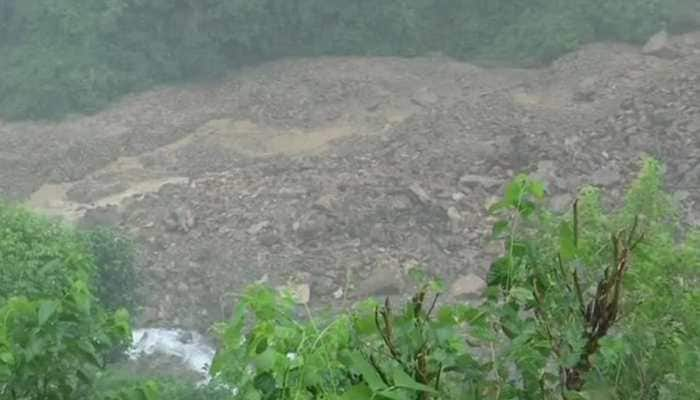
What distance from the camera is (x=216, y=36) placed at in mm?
18328

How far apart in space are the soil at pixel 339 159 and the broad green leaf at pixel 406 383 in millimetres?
8795

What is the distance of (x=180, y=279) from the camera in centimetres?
1213

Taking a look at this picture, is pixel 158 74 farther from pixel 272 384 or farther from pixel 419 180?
pixel 272 384

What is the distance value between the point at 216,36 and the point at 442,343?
1673 cm

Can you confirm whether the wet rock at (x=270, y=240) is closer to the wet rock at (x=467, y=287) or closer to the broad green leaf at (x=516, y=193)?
the wet rock at (x=467, y=287)

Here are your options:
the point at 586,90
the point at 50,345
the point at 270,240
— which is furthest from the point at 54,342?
the point at 586,90

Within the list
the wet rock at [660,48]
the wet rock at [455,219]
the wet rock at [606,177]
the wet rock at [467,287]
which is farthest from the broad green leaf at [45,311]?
the wet rock at [660,48]

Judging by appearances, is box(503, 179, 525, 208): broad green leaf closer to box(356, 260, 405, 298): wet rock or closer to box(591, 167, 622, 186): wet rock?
box(356, 260, 405, 298): wet rock

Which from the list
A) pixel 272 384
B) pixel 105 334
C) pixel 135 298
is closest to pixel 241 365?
pixel 272 384

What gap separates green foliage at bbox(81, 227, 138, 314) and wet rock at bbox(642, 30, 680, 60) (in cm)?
956

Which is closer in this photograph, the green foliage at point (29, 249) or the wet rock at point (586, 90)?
the green foliage at point (29, 249)

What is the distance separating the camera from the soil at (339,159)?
12164 millimetres

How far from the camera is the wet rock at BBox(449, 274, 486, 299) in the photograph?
11.1 m

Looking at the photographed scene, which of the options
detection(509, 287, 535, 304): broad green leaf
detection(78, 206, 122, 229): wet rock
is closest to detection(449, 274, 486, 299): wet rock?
detection(78, 206, 122, 229): wet rock
